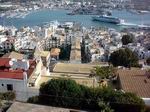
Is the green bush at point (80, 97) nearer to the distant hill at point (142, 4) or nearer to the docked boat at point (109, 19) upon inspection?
the docked boat at point (109, 19)

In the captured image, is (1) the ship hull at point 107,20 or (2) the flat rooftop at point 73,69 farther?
(1) the ship hull at point 107,20

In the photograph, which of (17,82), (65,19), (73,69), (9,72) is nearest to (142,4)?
(65,19)

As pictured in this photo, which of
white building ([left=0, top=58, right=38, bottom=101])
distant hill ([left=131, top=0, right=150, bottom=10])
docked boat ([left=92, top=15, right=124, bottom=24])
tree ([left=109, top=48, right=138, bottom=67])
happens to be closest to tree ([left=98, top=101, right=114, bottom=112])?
white building ([left=0, top=58, right=38, bottom=101])

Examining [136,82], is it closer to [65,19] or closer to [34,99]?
[34,99]

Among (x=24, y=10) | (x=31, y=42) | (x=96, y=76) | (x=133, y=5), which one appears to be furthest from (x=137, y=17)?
(x=96, y=76)

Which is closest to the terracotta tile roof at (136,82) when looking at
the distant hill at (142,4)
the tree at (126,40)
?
the tree at (126,40)

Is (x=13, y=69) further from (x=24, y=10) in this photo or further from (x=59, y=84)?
(x=24, y=10)

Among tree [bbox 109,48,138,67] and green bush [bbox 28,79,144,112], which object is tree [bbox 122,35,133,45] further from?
green bush [bbox 28,79,144,112]
